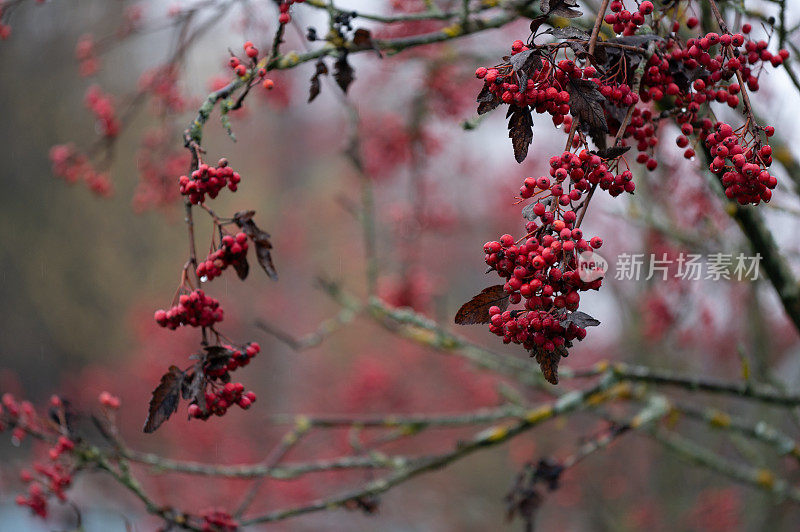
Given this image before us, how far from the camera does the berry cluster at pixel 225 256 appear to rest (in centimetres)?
97

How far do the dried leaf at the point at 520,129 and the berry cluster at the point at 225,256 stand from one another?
438 mm

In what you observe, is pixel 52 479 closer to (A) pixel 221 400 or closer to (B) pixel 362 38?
(A) pixel 221 400

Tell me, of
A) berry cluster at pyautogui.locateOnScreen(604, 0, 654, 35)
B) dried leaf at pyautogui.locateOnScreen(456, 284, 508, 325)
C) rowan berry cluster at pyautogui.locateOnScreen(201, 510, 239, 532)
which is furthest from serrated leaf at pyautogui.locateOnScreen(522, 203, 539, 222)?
rowan berry cluster at pyautogui.locateOnScreen(201, 510, 239, 532)

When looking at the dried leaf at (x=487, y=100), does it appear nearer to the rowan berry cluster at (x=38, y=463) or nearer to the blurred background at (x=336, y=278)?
the blurred background at (x=336, y=278)

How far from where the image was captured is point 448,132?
3623 mm

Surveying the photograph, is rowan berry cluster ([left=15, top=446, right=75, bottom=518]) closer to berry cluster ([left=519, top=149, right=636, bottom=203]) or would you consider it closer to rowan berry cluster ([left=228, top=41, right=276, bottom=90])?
rowan berry cluster ([left=228, top=41, right=276, bottom=90])

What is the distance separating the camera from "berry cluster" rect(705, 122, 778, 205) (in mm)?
816

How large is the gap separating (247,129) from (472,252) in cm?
367

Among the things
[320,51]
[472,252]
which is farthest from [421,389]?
[320,51]

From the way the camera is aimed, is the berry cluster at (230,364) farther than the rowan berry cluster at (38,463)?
No

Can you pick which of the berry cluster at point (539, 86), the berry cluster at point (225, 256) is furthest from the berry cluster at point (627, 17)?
the berry cluster at point (225, 256)

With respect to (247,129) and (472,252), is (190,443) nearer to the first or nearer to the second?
(472,252)

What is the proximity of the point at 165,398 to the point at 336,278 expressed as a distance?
5.37 meters

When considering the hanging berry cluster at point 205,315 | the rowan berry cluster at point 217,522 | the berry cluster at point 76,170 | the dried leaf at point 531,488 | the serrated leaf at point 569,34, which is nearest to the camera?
the serrated leaf at point 569,34
